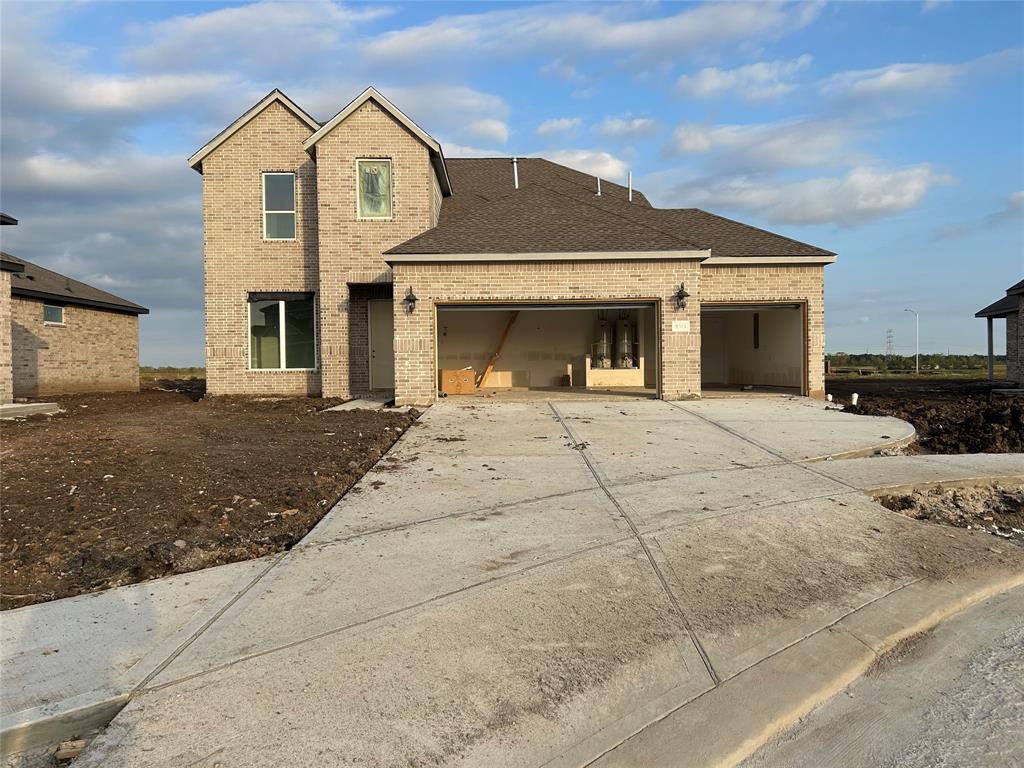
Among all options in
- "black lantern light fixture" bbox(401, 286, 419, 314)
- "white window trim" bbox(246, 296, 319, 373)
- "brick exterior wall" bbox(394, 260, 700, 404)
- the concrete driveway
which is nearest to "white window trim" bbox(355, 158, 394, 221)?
"white window trim" bbox(246, 296, 319, 373)

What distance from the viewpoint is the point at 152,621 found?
409 centimetres

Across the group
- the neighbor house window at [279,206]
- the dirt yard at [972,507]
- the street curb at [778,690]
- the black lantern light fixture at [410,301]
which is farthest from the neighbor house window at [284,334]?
the street curb at [778,690]

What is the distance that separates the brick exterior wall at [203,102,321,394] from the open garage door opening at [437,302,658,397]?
14.6 ft

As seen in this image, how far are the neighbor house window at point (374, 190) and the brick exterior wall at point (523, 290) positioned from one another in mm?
3421

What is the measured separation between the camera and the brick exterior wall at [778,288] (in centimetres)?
1628

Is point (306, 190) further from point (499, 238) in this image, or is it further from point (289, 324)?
point (499, 238)

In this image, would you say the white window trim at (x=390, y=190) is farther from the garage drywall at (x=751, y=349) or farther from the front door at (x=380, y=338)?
the garage drywall at (x=751, y=349)

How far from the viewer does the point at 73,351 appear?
21422 millimetres

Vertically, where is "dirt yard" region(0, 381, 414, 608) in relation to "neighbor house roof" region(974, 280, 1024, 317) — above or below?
below

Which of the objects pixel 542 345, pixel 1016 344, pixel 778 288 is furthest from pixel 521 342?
pixel 1016 344

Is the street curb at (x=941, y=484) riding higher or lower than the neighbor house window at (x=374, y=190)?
lower

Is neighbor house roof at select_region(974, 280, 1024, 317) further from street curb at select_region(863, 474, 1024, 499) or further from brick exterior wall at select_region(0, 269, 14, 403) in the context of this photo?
brick exterior wall at select_region(0, 269, 14, 403)

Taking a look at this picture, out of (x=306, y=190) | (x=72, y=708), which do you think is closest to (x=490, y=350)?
(x=306, y=190)

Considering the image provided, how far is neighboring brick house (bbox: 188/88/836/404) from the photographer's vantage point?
15156 mm
